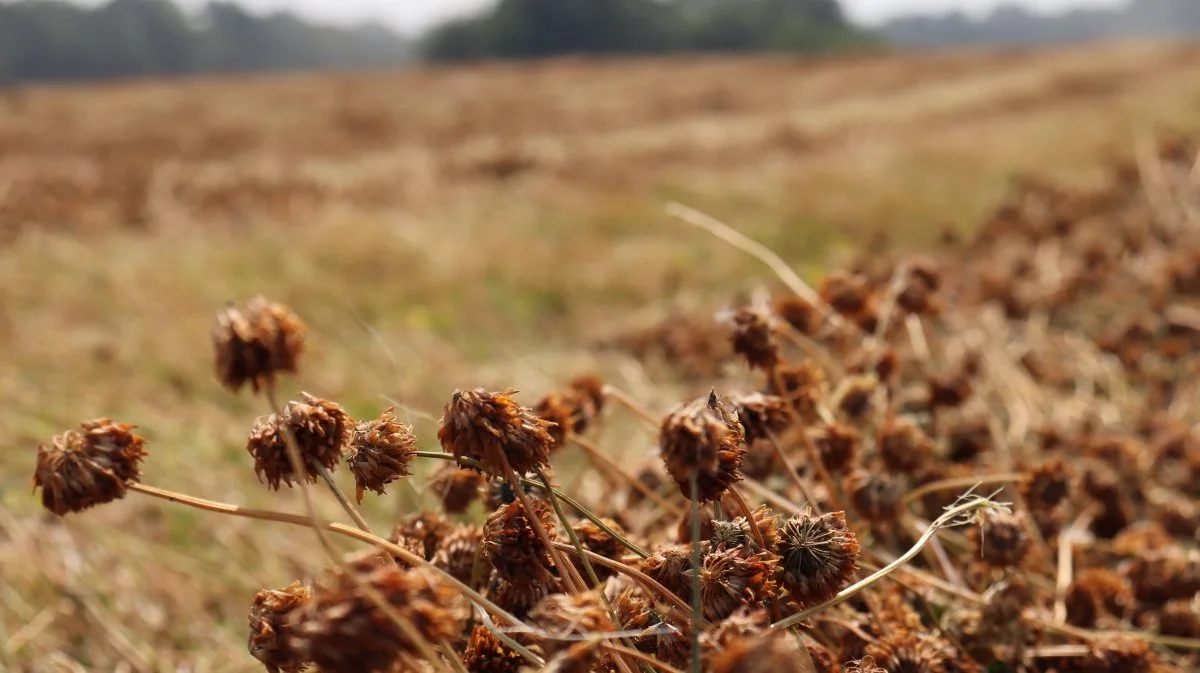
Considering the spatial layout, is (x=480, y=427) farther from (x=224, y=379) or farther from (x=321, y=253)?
(x=321, y=253)

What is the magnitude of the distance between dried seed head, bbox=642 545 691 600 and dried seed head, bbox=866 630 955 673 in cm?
27

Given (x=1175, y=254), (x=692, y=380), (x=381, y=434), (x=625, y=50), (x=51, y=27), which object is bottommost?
(x=692, y=380)

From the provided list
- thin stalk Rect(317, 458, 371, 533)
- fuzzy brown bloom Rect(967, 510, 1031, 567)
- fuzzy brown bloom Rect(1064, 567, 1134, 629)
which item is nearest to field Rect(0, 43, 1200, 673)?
thin stalk Rect(317, 458, 371, 533)

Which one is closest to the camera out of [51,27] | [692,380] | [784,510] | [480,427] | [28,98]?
[480,427]

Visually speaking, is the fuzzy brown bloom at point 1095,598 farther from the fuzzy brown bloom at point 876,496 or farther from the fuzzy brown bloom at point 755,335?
the fuzzy brown bloom at point 755,335

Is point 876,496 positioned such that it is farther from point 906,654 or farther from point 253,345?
point 253,345

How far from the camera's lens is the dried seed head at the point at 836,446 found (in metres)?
1.41

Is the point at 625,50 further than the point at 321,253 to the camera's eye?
Yes

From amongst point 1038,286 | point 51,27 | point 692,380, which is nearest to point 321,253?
point 692,380

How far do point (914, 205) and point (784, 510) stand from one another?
4888 millimetres

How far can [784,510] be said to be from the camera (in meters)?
1.38

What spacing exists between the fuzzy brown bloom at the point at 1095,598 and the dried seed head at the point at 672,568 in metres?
0.82

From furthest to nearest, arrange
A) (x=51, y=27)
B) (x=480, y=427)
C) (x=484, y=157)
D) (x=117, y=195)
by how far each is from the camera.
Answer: (x=51, y=27) < (x=484, y=157) < (x=117, y=195) < (x=480, y=427)

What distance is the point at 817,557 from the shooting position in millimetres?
888
